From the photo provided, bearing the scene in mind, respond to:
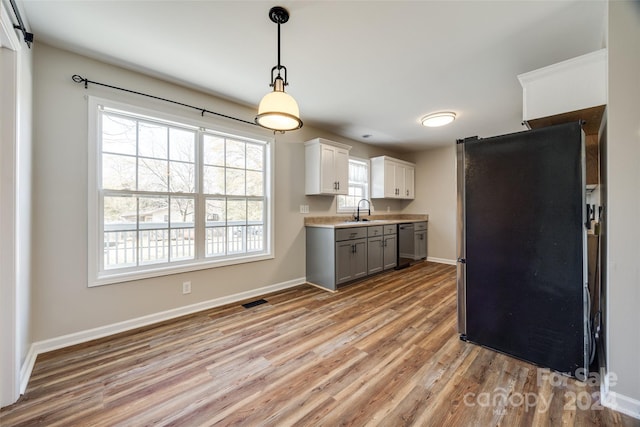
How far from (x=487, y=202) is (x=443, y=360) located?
132 centimetres

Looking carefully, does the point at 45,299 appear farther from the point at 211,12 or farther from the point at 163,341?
the point at 211,12

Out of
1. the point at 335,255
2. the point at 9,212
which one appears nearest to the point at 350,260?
the point at 335,255

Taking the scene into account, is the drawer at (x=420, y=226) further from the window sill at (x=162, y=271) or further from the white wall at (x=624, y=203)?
the white wall at (x=624, y=203)

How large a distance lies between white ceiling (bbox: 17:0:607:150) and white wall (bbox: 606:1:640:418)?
0.46 metres

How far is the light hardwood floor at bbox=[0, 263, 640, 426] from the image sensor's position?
4.80 ft

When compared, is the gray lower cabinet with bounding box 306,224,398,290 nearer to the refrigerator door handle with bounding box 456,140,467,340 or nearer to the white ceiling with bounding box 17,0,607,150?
the refrigerator door handle with bounding box 456,140,467,340

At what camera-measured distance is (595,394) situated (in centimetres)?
161

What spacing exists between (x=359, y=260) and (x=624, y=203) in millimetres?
2948

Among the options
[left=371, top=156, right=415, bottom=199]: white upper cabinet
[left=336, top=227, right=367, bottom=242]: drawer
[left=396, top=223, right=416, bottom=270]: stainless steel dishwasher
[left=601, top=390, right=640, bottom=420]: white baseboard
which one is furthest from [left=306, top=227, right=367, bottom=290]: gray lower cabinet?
[left=601, top=390, right=640, bottom=420]: white baseboard

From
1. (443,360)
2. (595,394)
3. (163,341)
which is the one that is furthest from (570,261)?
(163,341)

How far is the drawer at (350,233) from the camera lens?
12.3ft

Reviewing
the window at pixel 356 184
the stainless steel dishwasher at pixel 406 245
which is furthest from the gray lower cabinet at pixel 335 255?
the stainless steel dishwasher at pixel 406 245

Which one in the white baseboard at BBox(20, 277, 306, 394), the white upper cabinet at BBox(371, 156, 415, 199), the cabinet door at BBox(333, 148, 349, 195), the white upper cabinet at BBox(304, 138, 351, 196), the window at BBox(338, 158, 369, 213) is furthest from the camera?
the white upper cabinet at BBox(371, 156, 415, 199)

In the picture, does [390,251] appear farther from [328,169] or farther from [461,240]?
[461,240]
